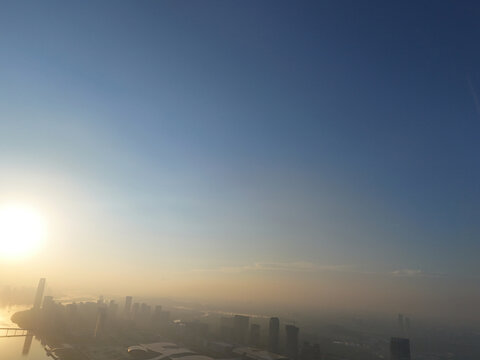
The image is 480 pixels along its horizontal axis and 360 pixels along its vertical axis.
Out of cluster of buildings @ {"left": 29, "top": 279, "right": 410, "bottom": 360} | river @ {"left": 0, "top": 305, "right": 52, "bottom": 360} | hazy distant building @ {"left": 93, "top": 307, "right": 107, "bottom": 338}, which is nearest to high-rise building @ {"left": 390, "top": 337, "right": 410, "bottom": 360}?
cluster of buildings @ {"left": 29, "top": 279, "right": 410, "bottom": 360}

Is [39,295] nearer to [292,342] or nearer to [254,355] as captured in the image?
[254,355]

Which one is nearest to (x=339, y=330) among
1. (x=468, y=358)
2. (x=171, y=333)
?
(x=468, y=358)

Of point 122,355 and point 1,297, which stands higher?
point 122,355

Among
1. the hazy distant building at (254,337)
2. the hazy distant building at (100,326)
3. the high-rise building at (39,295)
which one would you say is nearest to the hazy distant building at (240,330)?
the hazy distant building at (254,337)

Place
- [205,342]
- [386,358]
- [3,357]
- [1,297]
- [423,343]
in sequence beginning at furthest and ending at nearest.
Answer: [1,297], [423,343], [386,358], [205,342], [3,357]

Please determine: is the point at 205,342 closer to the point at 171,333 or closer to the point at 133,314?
the point at 171,333

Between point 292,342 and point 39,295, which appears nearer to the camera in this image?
point 292,342

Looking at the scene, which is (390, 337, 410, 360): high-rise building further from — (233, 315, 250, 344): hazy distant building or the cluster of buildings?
(233, 315, 250, 344): hazy distant building

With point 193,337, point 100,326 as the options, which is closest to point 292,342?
point 193,337

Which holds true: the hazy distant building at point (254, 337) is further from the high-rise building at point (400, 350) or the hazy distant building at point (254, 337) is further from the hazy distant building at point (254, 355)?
the high-rise building at point (400, 350)
